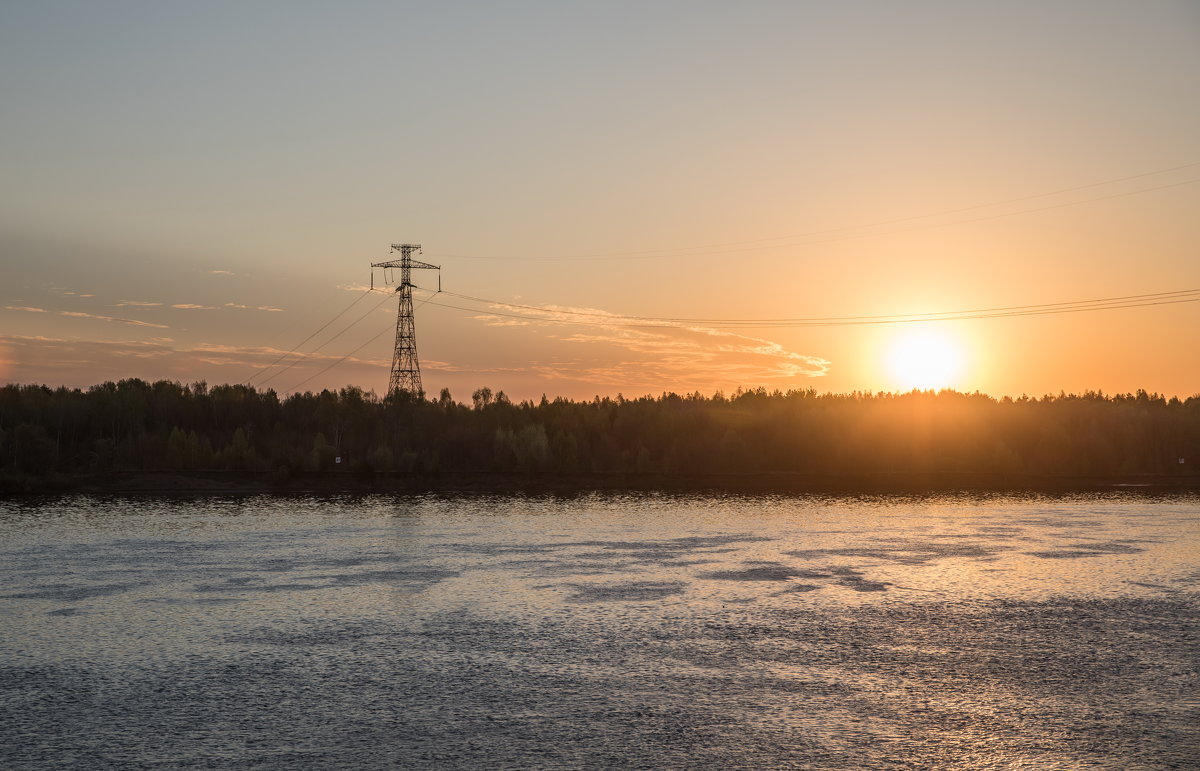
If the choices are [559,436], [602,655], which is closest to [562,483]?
[559,436]

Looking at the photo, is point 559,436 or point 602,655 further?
point 559,436

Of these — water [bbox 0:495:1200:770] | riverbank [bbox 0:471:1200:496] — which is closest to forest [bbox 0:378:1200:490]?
riverbank [bbox 0:471:1200:496]

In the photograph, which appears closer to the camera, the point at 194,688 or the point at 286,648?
the point at 194,688

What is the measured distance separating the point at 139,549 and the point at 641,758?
114ft

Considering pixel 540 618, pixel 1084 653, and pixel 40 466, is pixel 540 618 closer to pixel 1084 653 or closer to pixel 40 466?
pixel 1084 653

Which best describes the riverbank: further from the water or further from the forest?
the water

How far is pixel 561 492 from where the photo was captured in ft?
297

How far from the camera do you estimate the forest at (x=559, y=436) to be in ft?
360

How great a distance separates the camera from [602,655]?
20.0m

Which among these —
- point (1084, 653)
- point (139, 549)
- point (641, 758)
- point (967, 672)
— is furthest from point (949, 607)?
point (139, 549)

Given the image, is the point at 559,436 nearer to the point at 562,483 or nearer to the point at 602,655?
the point at 562,483

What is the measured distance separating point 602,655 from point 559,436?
103 m

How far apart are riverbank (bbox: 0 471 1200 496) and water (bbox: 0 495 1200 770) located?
52117 mm

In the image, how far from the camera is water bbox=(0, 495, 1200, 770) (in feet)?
46.1
